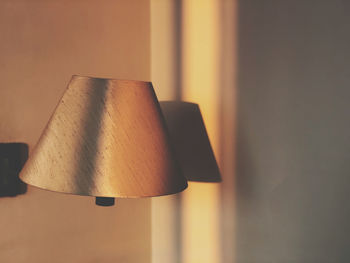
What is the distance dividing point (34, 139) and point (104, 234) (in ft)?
1.13

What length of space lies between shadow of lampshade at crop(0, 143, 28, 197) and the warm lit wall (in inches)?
0.8

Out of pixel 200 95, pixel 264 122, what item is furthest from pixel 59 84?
pixel 264 122

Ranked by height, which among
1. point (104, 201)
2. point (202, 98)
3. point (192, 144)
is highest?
point (202, 98)

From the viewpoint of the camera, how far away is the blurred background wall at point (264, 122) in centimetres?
82

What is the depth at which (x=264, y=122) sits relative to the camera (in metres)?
0.94

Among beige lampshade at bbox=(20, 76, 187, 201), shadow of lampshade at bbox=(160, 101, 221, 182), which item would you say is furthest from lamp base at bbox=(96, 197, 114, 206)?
shadow of lampshade at bbox=(160, 101, 221, 182)

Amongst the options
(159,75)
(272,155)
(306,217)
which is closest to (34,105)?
(159,75)

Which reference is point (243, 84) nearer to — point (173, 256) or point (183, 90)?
point (183, 90)

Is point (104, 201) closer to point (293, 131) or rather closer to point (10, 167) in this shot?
point (10, 167)

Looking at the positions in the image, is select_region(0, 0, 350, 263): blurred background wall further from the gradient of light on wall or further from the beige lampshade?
the beige lampshade

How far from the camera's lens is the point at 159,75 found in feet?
3.96

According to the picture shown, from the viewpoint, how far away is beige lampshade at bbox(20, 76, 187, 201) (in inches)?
28.3

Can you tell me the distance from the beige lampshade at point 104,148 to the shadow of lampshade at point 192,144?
0.95 feet

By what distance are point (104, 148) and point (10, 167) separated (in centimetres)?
41
